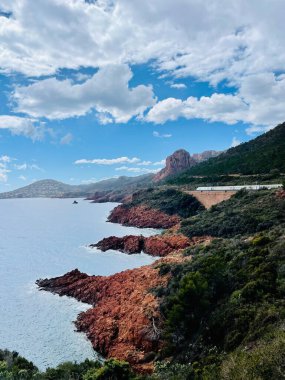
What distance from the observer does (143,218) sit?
78.4 metres

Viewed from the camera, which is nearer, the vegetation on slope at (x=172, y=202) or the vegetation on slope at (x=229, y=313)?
the vegetation on slope at (x=229, y=313)

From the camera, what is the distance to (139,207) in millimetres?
88562

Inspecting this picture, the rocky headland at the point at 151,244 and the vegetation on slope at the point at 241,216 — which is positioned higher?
the vegetation on slope at the point at 241,216

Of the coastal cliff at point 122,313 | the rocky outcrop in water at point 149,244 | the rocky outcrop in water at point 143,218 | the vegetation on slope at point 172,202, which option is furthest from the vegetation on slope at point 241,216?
the rocky outcrop in water at point 143,218

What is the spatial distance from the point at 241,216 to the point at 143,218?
126 feet

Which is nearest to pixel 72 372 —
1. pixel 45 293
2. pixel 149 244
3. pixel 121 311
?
pixel 121 311

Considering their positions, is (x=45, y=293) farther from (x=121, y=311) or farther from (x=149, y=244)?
(x=149, y=244)

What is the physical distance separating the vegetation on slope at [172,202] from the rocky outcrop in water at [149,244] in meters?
18.6

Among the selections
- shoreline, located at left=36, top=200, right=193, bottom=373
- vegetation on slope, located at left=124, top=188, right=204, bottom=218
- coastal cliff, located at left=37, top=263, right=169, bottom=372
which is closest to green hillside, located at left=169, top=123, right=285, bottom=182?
vegetation on slope, located at left=124, top=188, right=204, bottom=218

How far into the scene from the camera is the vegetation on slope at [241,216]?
37.8m

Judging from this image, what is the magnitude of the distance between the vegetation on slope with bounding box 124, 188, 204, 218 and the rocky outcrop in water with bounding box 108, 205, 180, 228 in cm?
135

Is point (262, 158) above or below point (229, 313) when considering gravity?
above

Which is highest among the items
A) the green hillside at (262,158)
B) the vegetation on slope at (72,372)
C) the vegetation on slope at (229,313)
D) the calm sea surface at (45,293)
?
the green hillside at (262,158)

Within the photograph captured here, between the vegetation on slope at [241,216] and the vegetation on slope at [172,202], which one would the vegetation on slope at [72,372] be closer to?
the vegetation on slope at [241,216]
